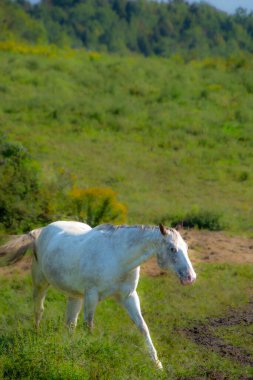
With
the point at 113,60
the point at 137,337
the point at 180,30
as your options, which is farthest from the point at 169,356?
the point at 180,30

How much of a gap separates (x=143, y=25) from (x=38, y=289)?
83.8 meters

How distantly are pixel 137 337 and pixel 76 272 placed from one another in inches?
34.1

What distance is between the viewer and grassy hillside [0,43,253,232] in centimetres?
1917

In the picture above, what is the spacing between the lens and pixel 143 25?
90.8 meters

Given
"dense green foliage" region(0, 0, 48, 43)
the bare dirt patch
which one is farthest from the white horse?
"dense green foliage" region(0, 0, 48, 43)

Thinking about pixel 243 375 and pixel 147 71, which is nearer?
pixel 243 375

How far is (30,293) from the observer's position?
427 inches

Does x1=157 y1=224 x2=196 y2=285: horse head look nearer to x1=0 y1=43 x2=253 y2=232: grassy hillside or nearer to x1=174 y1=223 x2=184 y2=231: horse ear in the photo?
x1=174 y1=223 x2=184 y2=231: horse ear

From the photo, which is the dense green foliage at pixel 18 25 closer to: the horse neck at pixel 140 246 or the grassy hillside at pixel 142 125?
the grassy hillside at pixel 142 125

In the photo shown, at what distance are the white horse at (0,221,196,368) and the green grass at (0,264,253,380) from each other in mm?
279

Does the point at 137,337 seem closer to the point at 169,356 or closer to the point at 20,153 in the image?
the point at 169,356

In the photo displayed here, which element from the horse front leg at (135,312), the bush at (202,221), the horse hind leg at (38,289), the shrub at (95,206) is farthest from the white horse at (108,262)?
the bush at (202,221)

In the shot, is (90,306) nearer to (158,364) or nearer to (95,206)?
(158,364)

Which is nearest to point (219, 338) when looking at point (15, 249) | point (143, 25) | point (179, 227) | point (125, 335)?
point (125, 335)
